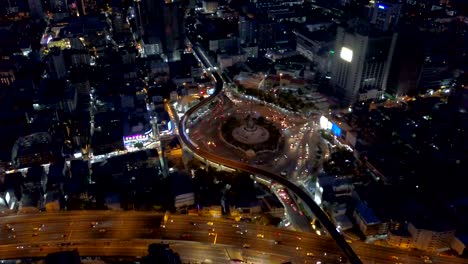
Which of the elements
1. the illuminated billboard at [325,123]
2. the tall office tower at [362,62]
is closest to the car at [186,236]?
the illuminated billboard at [325,123]

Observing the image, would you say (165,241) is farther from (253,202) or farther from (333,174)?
(333,174)

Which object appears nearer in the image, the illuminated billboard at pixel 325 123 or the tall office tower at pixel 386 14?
the illuminated billboard at pixel 325 123

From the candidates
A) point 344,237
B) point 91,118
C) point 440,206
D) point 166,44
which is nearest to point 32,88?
point 91,118

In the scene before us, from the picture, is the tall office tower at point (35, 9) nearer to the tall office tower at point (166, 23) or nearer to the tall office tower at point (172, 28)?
the tall office tower at point (166, 23)

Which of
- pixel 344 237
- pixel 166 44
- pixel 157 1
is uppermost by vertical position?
pixel 157 1

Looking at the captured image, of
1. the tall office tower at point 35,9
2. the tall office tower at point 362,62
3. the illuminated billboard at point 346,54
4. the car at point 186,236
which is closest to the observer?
the car at point 186,236

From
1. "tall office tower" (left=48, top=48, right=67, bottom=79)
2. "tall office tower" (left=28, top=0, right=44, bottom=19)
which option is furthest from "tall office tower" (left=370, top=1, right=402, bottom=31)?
"tall office tower" (left=28, top=0, right=44, bottom=19)

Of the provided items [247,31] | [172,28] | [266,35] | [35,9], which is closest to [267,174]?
[172,28]
